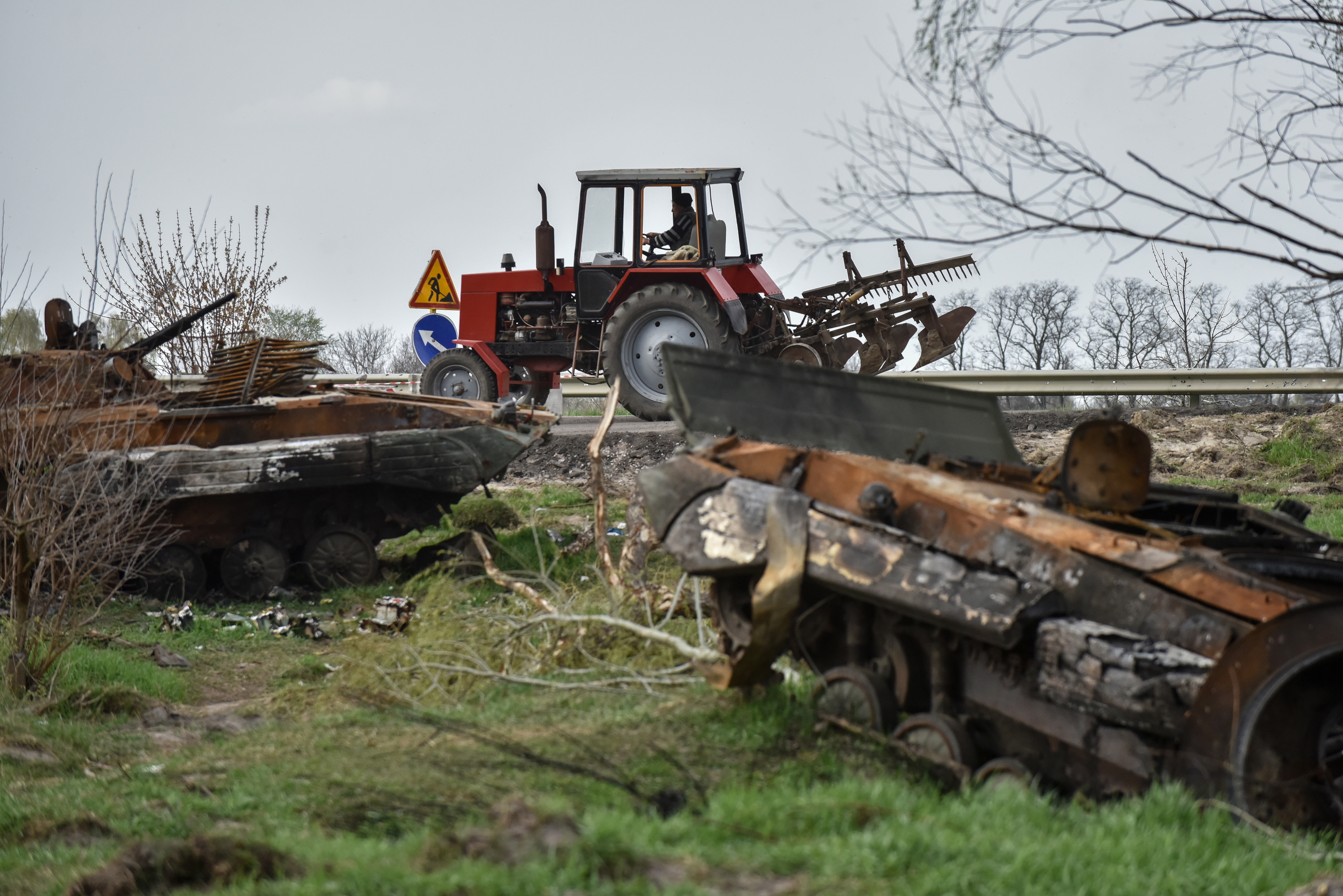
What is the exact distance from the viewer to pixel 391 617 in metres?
9.12

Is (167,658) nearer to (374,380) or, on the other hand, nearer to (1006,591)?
(1006,591)

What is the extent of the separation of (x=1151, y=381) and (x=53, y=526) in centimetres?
1158

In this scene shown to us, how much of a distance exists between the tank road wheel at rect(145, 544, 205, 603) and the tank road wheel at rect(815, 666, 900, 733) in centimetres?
691

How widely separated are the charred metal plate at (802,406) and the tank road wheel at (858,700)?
47.9 inches

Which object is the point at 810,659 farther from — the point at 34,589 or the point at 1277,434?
the point at 1277,434

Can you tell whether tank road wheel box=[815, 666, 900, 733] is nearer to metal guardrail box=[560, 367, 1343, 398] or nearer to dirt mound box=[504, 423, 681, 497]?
dirt mound box=[504, 423, 681, 497]

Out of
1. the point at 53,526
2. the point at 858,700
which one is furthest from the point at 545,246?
the point at 858,700

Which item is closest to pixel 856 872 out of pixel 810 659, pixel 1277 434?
pixel 810 659

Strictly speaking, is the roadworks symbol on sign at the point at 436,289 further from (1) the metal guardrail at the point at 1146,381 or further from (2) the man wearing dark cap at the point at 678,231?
(2) the man wearing dark cap at the point at 678,231

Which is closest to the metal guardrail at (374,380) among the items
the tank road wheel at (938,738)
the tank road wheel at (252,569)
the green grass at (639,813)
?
the tank road wheel at (252,569)

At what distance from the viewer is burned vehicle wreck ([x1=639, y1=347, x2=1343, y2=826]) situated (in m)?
4.16

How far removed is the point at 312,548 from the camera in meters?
10.9

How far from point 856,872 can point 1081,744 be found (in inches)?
49.5

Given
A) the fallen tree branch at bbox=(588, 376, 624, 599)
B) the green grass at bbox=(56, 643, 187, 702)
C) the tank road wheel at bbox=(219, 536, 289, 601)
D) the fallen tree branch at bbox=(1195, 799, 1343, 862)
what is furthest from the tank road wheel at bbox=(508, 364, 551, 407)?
the fallen tree branch at bbox=(1195, 799, 1343, 862)
